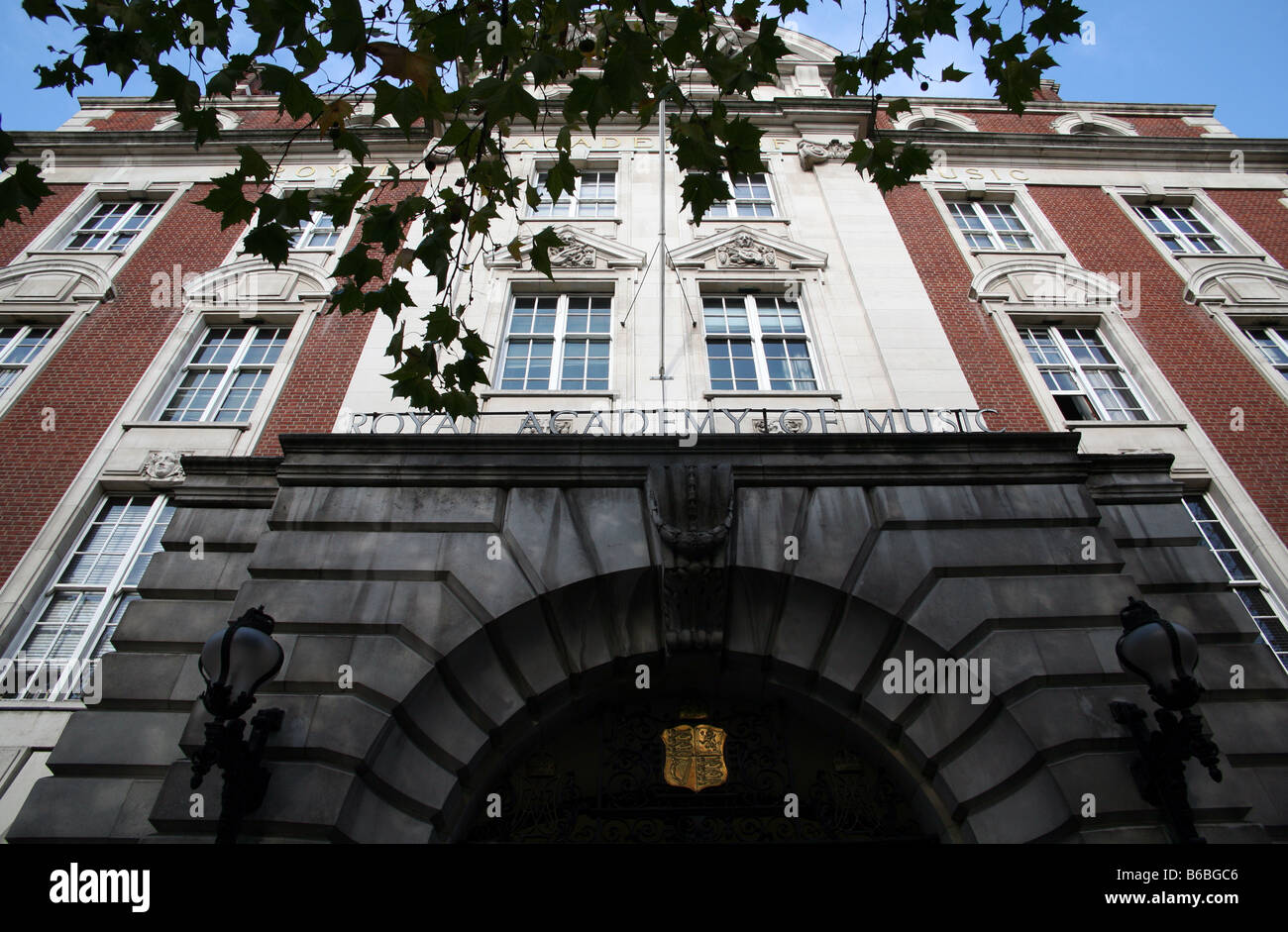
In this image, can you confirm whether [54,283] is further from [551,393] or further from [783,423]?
[783,423]

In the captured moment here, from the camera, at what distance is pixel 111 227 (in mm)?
14109

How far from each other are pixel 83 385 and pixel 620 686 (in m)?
9.26

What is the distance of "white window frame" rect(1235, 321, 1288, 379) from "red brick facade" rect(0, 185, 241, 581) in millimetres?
17401

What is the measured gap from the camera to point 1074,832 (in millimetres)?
5719

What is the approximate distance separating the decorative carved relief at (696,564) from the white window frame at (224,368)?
22.1 ft

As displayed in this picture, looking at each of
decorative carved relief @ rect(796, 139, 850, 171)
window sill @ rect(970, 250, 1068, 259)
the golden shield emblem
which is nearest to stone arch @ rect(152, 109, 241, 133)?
decorative carved relief @ rect(796, 139, 850, 171)

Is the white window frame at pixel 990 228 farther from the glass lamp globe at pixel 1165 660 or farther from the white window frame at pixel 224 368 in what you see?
the white window frame at pixel 224 368

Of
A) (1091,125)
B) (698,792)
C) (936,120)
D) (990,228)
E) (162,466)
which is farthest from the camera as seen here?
(936,120)

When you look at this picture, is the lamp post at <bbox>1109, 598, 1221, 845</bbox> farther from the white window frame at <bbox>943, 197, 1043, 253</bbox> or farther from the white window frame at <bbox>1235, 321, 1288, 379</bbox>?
the white window frame at <bbox>943, 197, 1043, 253</bbox>

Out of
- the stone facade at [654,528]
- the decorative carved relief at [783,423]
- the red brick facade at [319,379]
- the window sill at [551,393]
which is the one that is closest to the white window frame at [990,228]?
the stone facade at [654,528]

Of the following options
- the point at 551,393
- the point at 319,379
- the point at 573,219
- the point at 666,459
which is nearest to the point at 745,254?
the point at 573,219

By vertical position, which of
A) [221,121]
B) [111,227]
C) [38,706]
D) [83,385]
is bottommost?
[38,706]
